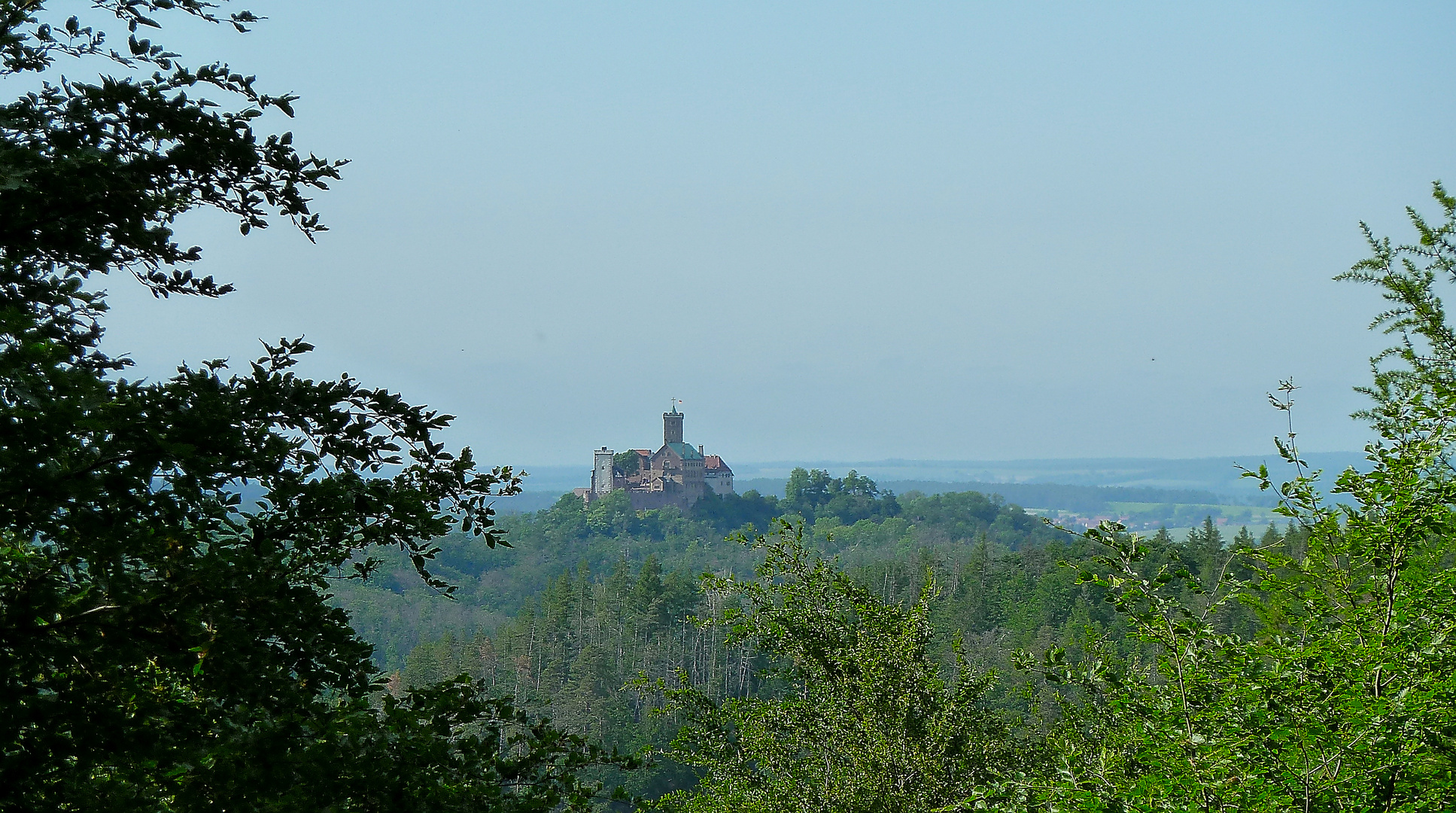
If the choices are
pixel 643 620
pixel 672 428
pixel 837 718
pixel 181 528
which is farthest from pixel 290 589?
pixel 672 428

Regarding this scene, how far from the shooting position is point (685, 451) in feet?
495

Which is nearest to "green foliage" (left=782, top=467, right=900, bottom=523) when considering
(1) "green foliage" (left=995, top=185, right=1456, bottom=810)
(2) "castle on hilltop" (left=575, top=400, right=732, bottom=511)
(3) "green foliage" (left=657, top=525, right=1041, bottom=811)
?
(2) "castle on hilltop" (left=575, top=400, right=732, bottom=511)

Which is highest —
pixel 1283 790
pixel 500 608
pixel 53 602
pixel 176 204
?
pixel 176 204

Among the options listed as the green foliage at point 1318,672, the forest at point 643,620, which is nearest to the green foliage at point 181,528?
the green foliage at point 1318,672

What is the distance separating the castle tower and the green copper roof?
8.73 metres

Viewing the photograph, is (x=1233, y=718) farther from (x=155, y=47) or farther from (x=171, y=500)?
(x=155, y=47)

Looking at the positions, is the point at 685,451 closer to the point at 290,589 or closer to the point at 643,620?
the point at 643,620

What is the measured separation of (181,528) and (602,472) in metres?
150

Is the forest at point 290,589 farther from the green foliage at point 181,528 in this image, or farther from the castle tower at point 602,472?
the castle tower at point 602,472

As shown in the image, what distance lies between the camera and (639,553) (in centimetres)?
13750

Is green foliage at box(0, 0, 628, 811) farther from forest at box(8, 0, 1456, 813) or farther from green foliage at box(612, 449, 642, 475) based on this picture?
green foliage at box(612, 449, 642, 475)

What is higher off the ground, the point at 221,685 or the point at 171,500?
the point at 171,500

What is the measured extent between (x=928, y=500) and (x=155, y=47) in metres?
168

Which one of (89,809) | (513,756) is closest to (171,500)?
(89,809)
